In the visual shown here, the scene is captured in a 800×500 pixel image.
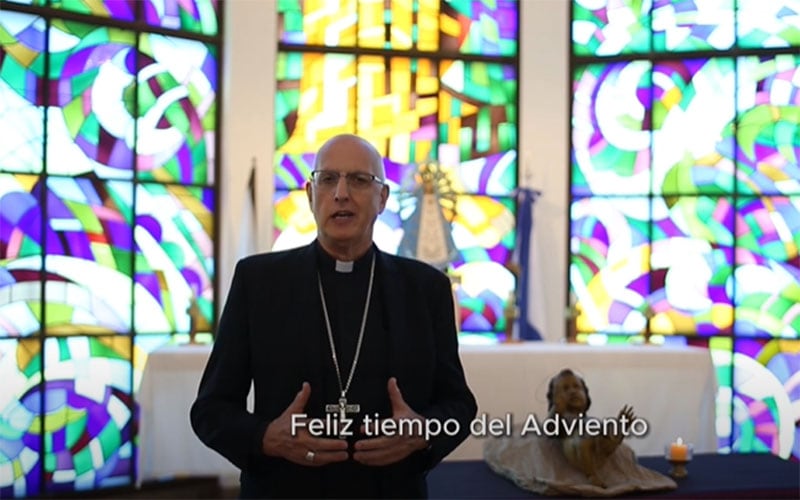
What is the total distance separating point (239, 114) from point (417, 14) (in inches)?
67.1

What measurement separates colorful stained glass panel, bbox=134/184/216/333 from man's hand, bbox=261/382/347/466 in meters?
4.26

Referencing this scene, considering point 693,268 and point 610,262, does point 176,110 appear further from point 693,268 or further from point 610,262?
point 693,268

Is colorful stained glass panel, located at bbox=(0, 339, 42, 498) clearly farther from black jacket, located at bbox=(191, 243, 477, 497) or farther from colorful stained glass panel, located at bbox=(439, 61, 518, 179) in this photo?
black jacket, located at bbox=(191, 243, 477, 497)

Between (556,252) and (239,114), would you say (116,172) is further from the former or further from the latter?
(556,252)

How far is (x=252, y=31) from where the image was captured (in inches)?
269

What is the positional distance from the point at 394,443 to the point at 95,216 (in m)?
4.57

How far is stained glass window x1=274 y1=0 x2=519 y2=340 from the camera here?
716 centimetres

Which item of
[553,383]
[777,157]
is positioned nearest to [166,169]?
[553,383]

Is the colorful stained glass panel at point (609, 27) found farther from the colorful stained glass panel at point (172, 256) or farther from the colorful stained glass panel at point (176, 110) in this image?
the colorful stained glass panel at point (172, 256)

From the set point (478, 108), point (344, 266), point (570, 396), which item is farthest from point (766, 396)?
point (344, 266)

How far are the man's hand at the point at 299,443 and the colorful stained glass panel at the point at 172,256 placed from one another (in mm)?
4256

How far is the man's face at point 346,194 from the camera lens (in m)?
2.31

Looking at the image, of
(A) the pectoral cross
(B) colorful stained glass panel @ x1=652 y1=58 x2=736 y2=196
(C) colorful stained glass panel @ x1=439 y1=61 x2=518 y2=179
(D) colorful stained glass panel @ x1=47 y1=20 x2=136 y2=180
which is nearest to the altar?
(D) colorful stained glass panel @ x1=47 y1=20 x2=136 y2=180

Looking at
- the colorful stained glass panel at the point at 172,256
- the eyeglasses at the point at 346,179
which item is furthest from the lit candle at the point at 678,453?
the colorful stained glass panel at the point at 172,256
